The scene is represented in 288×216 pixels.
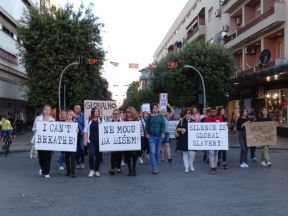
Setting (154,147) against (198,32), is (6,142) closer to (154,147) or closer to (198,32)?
(154,147)

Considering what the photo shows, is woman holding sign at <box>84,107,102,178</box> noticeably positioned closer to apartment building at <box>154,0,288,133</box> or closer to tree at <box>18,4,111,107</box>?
apartment building at <box>154,0,288,133</box>

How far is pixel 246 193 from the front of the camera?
→ 10922mm

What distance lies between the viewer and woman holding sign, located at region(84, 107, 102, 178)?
14328 millimetres

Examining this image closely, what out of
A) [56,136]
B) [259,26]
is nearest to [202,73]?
[259,26]

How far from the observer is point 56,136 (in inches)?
584

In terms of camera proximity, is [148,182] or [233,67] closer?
[148,182]

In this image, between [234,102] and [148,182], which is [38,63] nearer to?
[234,102]

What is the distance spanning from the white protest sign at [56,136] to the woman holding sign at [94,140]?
42 centimetres

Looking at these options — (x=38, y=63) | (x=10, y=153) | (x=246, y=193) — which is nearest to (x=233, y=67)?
(x=38, y=63)

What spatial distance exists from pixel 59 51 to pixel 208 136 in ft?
79.8

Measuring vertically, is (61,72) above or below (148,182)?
above

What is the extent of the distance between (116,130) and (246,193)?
5.06 m

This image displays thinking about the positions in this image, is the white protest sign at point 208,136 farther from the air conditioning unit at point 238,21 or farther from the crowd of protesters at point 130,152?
the air conditioning unit at point 238,21

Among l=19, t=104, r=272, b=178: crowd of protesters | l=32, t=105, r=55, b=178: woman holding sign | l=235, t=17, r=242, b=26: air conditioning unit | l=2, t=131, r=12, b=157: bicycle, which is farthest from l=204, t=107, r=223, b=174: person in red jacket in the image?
l=235, t=17, r=242, b=26: air conditioning unit
